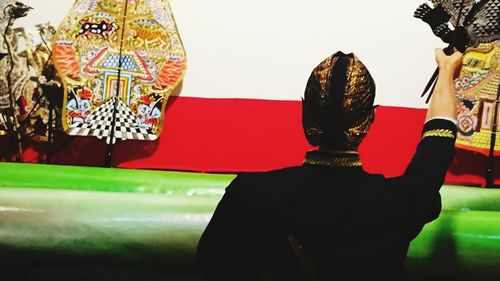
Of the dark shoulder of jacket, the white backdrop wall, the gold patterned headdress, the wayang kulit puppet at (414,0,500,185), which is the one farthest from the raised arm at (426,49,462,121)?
the white backdrop wall

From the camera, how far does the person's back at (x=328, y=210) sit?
2.37 ft

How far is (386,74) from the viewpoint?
7.66 feet

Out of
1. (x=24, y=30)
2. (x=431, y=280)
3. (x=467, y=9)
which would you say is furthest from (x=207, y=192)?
(x=24, y=30)

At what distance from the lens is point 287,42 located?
2352 millimetres

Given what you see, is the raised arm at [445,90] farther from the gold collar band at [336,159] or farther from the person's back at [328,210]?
the gold collar band at [336,159]

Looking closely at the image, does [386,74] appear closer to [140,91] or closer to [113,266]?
[140,91]

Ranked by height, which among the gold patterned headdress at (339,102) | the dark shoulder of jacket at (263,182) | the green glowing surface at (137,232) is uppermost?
the gold patterned headdress at (339,102)

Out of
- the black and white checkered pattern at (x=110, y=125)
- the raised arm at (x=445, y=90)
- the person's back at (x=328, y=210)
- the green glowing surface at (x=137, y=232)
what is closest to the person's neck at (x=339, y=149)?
the person's back at (x=328, y=210)

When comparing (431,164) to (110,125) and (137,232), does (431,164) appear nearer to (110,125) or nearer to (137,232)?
(137,232)

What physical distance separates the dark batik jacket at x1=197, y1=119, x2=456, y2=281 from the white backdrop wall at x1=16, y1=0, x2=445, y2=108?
63.3 inches

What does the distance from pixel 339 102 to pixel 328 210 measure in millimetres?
164

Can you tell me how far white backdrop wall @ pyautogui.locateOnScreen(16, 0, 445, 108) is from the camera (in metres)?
2.33

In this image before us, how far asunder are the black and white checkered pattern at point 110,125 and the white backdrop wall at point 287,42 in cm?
33

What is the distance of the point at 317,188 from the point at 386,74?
5.69 feet
